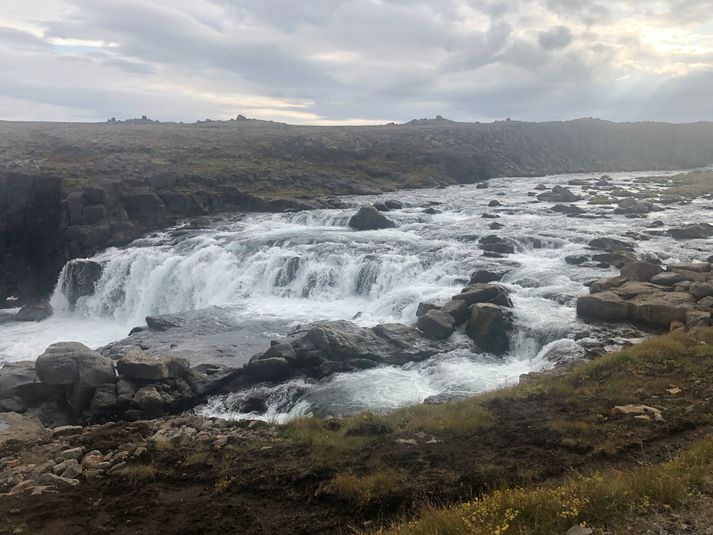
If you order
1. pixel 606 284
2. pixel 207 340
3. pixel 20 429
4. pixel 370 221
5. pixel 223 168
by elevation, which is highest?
pixel 223 168

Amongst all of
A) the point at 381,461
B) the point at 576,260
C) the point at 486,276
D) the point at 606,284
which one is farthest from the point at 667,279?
the point at 381,461

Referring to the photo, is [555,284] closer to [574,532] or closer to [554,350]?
[554,350]

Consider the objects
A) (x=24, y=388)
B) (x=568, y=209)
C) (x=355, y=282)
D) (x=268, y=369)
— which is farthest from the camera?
(x=568, y=209)

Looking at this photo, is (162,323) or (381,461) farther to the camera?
(162,323)

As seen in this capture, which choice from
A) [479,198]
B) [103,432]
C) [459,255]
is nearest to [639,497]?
[103,432]

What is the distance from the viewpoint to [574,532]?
6.16 metres

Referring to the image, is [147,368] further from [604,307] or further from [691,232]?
[691,232]

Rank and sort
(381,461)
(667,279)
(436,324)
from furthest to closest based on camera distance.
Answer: (667,279)
(436,324)
(381,461)

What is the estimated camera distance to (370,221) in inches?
1682

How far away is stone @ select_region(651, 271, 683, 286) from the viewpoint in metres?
23.0

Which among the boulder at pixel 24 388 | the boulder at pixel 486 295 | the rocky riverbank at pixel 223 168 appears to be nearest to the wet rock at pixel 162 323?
the boulder at pixel 24 388

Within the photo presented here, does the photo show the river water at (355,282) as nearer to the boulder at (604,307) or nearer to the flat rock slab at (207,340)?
the flat rock slab at (207,340)

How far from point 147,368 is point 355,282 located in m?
14.9

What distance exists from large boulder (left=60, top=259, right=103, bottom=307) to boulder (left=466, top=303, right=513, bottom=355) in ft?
92.1
